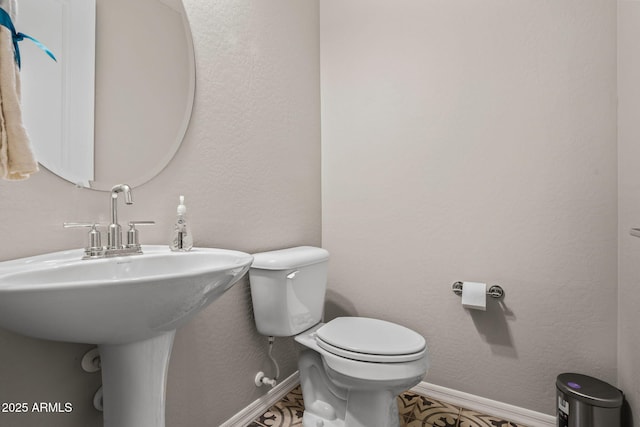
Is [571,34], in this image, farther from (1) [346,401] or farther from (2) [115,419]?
(2) [115,419]

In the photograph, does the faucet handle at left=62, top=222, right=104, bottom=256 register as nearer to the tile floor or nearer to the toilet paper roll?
the tile floor

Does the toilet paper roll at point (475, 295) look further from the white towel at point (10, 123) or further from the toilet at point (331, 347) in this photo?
the white towel at point (10, 123)

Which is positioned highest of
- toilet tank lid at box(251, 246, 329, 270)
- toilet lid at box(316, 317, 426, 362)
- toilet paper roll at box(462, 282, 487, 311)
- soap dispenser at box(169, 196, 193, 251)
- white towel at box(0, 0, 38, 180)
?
white towel at box(0, 0, 38, 180)

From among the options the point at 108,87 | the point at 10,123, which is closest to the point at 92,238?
the point at 10,123

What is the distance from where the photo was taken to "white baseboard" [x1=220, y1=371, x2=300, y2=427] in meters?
1.43

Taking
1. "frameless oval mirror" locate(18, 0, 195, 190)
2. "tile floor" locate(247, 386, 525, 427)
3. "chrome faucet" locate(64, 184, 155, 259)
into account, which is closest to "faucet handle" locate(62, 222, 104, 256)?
"chrome faucet" locate(64, 184, 155, 259)

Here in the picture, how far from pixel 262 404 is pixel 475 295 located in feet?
3.56

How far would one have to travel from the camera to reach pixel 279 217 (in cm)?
168

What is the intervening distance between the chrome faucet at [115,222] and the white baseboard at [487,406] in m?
1.55

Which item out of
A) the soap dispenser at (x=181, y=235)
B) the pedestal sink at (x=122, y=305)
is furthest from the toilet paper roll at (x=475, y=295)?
the soap dispenser at (x=181, y=235)

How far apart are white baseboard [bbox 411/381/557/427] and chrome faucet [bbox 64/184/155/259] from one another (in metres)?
1.51

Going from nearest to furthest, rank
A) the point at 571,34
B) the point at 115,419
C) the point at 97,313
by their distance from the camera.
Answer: the point at 97,313 → the point at 115,419 → the point at 571,34

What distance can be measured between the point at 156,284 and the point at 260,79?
1206 millimetres

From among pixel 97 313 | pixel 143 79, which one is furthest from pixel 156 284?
pixel 143 79
